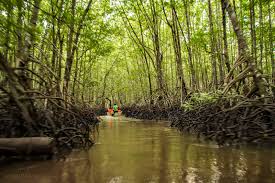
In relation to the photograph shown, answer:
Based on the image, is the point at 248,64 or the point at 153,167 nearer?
the point at 153,167

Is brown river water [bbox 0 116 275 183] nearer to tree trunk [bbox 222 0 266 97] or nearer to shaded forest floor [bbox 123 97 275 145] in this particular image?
shaded forest floor [bbox 123 97 275 145]

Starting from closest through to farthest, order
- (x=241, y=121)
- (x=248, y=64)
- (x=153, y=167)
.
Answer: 1. (x=153, y=167)
2. (x=241, y=121)
3. (x=248, y=64)

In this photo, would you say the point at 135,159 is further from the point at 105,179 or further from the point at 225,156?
the point at 225,156

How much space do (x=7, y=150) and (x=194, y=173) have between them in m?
2.68

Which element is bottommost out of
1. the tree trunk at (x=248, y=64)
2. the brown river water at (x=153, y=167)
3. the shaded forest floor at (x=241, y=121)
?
the brown river water at (x=153, y=167)

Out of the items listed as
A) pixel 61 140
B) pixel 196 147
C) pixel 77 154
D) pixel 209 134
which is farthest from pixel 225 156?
pixel 61 140

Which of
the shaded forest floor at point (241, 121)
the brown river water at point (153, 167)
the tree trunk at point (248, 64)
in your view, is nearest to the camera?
the brown river water at point (153, 167)

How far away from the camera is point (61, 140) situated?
4461 millimetres

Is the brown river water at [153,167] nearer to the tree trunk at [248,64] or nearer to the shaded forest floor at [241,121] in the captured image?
the shaded forest floor at [241,121]

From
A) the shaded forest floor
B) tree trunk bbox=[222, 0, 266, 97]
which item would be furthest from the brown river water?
tree trunk bbox=[222, 0, 266, 97]

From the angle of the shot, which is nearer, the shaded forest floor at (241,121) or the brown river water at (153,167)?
the brown river water at (153,167)

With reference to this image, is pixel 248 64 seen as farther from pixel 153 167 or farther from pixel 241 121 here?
pixel 153 167

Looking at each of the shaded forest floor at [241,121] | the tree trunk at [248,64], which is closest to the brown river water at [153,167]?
the shaded forest floor at [241,121]

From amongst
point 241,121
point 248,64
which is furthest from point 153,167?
point 248,64
